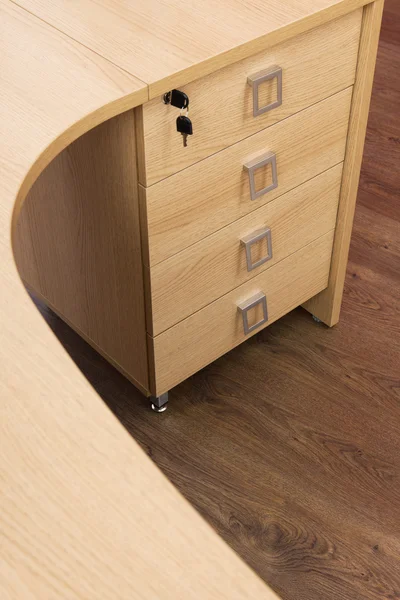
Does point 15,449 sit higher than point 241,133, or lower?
higher

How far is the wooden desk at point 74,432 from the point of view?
1.91ft

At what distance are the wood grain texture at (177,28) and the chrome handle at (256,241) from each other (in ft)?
1.31

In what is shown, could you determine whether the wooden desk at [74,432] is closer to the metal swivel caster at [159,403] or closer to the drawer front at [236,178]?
the drawer front at [236,178]

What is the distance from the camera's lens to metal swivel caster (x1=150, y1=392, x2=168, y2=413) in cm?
175

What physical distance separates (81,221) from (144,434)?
0.48 metres

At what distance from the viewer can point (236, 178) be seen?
149 centimetres

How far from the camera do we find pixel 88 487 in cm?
64

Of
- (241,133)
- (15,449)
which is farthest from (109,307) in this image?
(15,449)

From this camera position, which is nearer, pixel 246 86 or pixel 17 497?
pixel 17 497

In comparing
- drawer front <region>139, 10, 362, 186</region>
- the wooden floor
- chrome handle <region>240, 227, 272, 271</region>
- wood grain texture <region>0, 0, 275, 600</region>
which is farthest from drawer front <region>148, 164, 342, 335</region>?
wood grain texture <region>0, 0, 275, 600</region>

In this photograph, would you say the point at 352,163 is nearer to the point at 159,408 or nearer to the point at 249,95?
the point at 249,95

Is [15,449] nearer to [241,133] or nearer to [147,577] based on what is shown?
[147,577]

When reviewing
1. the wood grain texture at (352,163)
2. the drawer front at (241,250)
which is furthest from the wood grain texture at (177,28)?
the drawer front at (241,250)

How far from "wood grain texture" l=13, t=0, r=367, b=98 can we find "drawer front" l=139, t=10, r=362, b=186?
Result: 0.17ft
